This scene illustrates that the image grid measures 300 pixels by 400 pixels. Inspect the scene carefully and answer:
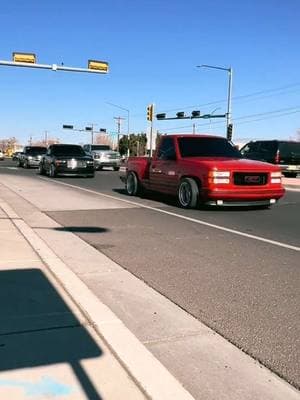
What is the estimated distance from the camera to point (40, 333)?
4.38m

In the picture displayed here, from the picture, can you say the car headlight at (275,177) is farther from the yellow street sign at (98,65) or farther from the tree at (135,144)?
the tree at (135,144)

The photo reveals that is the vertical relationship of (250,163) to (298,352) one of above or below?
above

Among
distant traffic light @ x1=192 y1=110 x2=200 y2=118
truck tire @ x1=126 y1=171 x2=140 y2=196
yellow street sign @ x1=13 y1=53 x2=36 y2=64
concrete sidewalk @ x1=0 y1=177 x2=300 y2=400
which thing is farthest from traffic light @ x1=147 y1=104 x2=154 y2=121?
concrete sidewalk @ x1=0 y1=177 x2=300 y2=400

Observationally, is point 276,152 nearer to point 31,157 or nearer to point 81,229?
point 31,157

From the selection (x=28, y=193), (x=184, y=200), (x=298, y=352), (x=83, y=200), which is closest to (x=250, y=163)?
(x=184, y=200)

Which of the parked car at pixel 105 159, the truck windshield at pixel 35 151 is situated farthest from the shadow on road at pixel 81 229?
the truck windshield at pixel 35 151

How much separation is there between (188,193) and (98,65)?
18.5 m

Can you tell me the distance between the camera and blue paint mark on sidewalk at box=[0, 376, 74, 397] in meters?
3.38

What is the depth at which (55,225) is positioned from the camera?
9.95 m

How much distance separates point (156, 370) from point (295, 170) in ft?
86.3

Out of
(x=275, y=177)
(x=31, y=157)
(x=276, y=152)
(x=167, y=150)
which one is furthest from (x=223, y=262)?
(x=31, y=157)

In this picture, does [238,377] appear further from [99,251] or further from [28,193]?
[28,193]

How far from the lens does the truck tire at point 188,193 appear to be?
40.0 feet

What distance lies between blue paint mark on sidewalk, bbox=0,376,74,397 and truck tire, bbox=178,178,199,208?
8.86m
